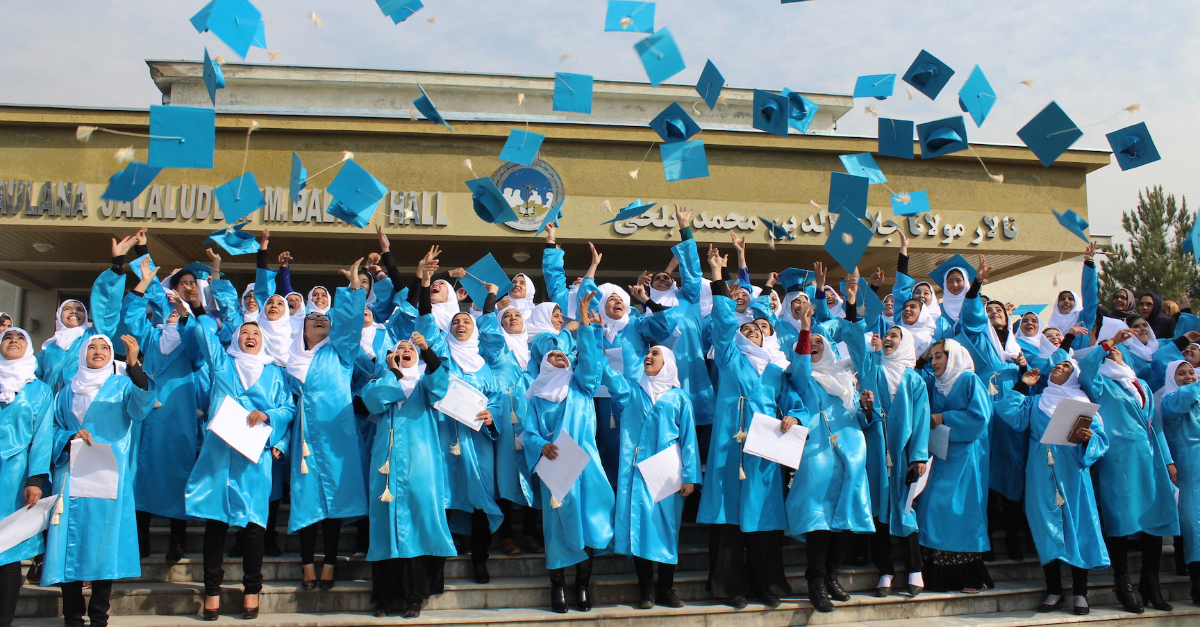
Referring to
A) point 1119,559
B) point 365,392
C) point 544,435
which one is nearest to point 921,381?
point 1119,559

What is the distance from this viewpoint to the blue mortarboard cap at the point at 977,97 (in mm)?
7422

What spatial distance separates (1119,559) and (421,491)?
4.96m

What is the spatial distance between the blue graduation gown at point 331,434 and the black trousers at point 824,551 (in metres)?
2.99

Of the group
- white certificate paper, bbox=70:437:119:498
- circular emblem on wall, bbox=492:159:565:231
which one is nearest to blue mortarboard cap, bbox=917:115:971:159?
circular emblem on wall, bbox=492:159:565:231

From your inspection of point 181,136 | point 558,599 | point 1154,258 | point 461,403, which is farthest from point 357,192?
point 1154,258

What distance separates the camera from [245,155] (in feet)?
37.8

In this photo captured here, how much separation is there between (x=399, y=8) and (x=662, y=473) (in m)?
3.88

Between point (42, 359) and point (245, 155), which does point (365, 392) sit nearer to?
point (42, 359)

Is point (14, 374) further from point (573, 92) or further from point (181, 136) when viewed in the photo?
point (573, 92)

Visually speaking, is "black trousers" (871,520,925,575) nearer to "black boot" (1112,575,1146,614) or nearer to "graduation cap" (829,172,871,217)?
"black boot" (1112,575,1146,614)

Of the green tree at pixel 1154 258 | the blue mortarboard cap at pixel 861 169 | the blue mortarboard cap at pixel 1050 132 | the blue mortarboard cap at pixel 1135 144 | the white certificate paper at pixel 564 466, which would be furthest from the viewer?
the green tree at pixel 1154 258

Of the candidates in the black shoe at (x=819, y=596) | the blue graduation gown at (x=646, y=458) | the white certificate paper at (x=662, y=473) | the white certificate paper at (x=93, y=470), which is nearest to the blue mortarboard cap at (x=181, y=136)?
the white certificate paper at (x=93, y=470)

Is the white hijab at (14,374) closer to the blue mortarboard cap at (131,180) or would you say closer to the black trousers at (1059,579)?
the blue mortarboard cap at (131,180)

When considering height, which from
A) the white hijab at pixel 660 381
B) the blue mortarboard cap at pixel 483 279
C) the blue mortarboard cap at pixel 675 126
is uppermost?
the blue mortarboard cap at pixel 675 126
